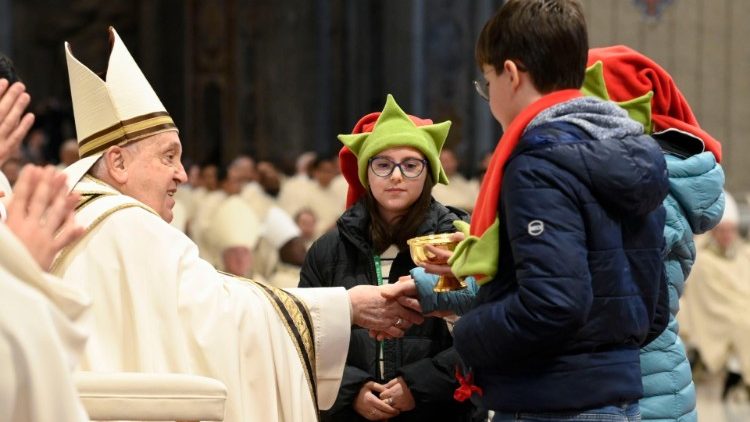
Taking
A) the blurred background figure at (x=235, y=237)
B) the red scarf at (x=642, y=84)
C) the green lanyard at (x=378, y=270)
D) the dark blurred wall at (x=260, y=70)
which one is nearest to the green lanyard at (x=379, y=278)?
the green lanyard at (x=378, y=270)

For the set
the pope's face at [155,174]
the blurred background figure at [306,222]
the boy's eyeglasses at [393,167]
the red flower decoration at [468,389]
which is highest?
the pope's face at [155,174]

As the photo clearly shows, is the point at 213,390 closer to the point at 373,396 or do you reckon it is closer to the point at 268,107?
the point at 373,396

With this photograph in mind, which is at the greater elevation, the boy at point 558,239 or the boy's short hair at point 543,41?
the boy's short hair at point 543,41

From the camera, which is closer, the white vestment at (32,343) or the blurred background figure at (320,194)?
the white vestment at (32,343)

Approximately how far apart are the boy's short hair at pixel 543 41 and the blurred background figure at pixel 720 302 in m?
7.87

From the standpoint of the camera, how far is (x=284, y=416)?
Answer: 14.6 feet

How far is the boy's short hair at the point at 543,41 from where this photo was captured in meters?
3.51

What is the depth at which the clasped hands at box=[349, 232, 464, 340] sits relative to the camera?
177 inches

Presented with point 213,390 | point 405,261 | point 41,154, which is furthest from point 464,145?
point 213,390

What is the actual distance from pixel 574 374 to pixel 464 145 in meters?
11.4

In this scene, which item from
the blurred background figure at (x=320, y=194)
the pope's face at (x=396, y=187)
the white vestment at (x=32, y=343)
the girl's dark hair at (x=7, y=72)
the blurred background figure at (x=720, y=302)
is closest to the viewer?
the white vestment at (x=32, y=343)

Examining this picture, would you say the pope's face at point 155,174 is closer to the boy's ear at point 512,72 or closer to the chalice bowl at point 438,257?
the chalice bowl at point 438,257

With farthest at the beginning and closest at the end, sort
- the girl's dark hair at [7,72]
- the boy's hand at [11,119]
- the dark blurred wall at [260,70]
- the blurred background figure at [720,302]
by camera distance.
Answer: the dark blurred wall at [260,70], the blurred background figure at [720,302], the girl's dark hair at [7,72], the boy's hand at [11,119]

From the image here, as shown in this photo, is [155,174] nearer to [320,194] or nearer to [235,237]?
[235,237]
